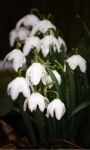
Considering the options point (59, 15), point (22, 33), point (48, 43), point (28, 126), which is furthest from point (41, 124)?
point (59, 15)

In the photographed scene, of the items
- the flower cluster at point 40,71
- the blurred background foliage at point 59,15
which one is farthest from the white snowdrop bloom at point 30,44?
the blurred background foliage at point 59,15

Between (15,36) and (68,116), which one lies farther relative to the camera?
(15,36)

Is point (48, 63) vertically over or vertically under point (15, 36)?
under

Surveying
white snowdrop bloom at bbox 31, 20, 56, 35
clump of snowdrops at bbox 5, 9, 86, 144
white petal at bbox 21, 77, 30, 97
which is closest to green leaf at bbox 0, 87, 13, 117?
clump of snowdrops at bbox 5, 9, 86, 144

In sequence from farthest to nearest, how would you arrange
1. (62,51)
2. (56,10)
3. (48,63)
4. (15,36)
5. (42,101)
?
1. (56,10)
2. (15,36)
3. (62,51)
4. (48,63)
5. (42,101)

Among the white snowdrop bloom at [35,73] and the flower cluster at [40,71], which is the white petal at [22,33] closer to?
the flower cluster at [40,71]

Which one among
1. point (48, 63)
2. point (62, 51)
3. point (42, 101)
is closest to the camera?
point (42, 101)

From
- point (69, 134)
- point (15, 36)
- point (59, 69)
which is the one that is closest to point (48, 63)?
point (59, 69)

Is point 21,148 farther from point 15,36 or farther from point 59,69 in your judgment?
point 15,36

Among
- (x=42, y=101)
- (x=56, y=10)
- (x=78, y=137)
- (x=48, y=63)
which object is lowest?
(x=78, y=137)

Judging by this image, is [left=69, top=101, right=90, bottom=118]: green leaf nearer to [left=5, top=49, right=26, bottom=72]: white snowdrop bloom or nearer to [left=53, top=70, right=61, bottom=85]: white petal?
[left=53, top=70, right=61, bottom=85]: white petal
